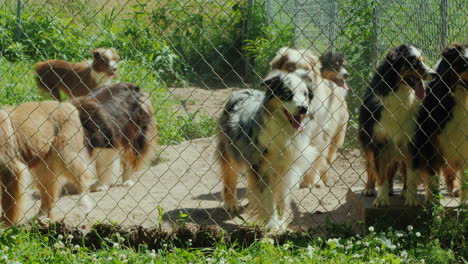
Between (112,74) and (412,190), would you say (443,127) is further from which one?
(112,74)

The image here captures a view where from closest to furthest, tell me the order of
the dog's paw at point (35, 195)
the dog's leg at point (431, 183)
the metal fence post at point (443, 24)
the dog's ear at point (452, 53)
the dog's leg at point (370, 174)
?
the dog's ear at point (452, 53)
the dog's leg at point (431, 183)
the dog's leg at point (370, 174)
the metal fence post at point (443, 24)
the dog's paw at point (35, 195)

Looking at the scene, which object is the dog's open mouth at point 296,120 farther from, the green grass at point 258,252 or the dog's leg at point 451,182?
the dog's leg at point 451,182

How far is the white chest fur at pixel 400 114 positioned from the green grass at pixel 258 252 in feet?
2.59

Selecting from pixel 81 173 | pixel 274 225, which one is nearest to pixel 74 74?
pixel 81 173

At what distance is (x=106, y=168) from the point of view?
635 centimetres

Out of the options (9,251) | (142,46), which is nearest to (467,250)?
(9,251)

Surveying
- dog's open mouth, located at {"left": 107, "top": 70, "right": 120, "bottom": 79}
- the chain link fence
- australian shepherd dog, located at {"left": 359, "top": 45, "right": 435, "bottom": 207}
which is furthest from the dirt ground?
dog's open mouth, located at {"left": 107, "top": 70, "right": 120, "bottom": 79}

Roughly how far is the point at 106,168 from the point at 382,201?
2975 millimetres

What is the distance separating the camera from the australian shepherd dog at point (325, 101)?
5.96m

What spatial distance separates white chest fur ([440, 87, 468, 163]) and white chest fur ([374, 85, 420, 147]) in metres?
0.26

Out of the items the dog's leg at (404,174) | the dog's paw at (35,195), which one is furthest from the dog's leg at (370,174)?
the dog's paw at (35,195)

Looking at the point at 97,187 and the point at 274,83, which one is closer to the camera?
the point at 274,83

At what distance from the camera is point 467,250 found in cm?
399

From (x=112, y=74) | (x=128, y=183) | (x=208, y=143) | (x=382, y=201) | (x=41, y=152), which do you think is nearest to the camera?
(x=382, y=201)
